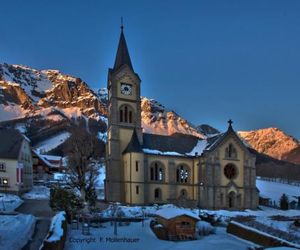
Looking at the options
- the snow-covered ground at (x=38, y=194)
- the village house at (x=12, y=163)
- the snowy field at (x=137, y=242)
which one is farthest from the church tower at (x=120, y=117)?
the snowy field at (x=137, y=242)

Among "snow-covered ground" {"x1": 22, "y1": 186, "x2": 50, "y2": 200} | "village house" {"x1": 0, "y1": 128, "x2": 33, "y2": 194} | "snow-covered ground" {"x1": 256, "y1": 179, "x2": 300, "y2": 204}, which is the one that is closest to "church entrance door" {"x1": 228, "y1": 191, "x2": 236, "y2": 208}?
"snow-covered ground" {"x1": 256, "y1": 179, "x2": 300, "y2": 204}

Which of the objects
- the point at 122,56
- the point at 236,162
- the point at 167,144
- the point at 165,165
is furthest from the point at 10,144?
the point at 236,162

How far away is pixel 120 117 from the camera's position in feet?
212

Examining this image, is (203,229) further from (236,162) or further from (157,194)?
(236,162)

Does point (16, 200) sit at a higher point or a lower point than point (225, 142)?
lower

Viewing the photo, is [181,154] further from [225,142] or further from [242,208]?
[242,208]

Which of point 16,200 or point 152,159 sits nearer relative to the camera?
point 16,200

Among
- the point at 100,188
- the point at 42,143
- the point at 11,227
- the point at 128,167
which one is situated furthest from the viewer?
the point at 42,143

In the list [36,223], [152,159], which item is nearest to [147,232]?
[36,223]

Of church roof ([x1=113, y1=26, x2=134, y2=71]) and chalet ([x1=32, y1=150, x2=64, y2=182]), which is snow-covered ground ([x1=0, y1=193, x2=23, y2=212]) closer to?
church roof ([x1=113, y1=26, x2=134, y2=71])

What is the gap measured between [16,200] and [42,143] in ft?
423

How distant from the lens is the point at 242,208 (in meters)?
62.4

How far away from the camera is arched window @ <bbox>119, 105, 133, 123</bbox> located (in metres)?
64.8

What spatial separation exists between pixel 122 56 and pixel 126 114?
1104cm
